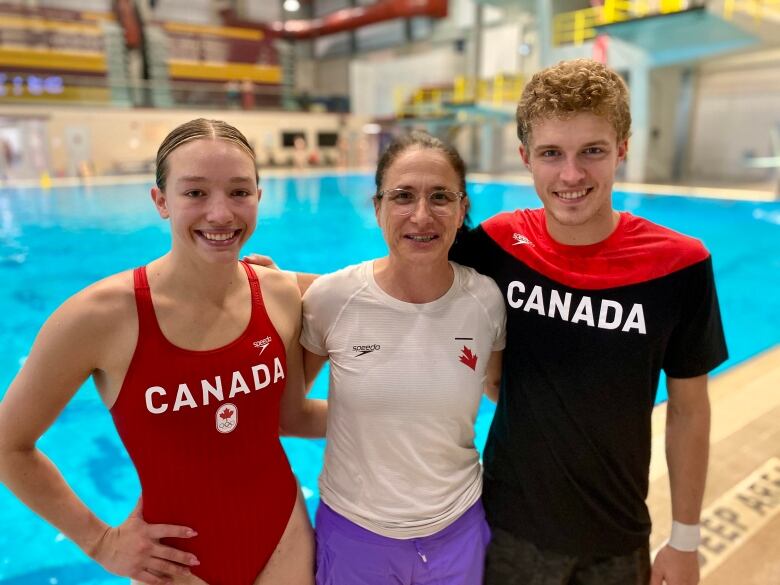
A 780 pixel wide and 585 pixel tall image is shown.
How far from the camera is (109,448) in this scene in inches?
160

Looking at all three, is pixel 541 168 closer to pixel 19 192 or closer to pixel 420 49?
pixel 19 192

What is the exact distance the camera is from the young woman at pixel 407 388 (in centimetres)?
153

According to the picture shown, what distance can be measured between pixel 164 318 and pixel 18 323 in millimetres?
5863

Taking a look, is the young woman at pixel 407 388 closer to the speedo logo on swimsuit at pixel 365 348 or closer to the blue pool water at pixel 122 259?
the speedo logo on swimsuit at pixel 365 348

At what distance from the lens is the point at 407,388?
1.53m

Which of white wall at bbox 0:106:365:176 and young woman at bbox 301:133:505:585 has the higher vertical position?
white wall at bbox 0:106:365:176

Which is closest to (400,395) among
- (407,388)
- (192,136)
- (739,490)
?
(407,388)

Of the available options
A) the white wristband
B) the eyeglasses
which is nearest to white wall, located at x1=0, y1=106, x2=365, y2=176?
the eyeglasses

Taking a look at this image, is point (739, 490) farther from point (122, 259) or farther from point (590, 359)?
point (122, 259)

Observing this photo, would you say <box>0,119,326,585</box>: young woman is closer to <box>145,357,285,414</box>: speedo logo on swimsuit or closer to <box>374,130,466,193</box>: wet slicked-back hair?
<box>145,357,285,414</box>: speedo logo on swimsuit

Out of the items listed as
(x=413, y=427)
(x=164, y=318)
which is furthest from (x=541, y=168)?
(x=164, y=318)

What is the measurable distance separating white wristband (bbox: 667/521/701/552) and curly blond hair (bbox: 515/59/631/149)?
3.73ft

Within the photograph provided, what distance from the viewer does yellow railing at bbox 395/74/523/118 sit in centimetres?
2133

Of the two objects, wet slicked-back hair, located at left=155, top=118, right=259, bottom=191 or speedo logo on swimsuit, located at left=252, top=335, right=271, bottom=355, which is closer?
wet slicked-back hair, located at left=155, top=118, right=259, bottom=191
